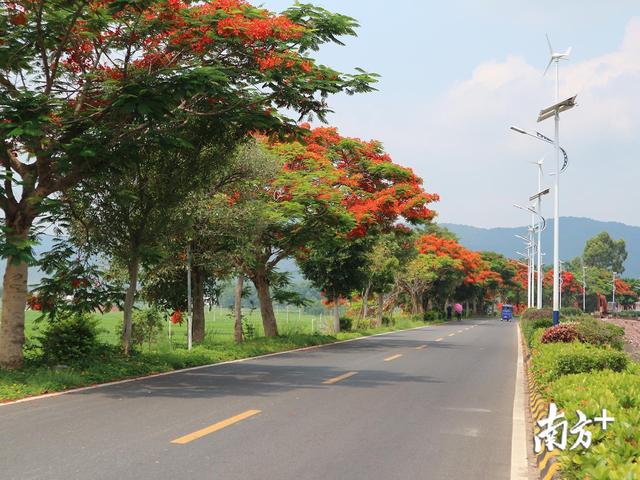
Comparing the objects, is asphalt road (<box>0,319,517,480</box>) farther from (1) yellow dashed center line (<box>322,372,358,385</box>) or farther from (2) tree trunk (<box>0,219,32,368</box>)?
(2) tree trunk (<box>0,219,32,368</box>)

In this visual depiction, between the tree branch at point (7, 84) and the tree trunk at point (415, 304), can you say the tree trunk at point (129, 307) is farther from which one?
the tree trunk at point (415, 304)

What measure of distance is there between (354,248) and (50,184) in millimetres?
18359

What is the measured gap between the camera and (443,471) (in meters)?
6.37

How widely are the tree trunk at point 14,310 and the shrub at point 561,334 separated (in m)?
11.3

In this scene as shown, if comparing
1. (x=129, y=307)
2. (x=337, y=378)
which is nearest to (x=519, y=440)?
(x=337, y=378)

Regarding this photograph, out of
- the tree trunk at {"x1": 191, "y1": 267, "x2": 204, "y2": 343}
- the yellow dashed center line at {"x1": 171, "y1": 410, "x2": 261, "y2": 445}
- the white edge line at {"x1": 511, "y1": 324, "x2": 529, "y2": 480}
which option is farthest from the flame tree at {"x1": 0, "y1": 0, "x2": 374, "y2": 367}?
the tree trunk at {"x1": 191, "y1": 267, "x2": 204, "y2": 343}

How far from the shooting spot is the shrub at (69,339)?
537 inches

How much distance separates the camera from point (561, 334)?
1473 centimetres

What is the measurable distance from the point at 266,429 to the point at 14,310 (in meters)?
6.83

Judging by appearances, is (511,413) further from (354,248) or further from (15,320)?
→ (354,248)

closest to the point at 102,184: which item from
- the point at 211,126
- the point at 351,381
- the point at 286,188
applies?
the point at 211,126

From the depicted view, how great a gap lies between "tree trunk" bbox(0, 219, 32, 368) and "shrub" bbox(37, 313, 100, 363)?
42.3 inches

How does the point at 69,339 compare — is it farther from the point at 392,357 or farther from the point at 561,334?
the point at 561,334

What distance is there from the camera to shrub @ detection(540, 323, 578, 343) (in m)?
14.5
